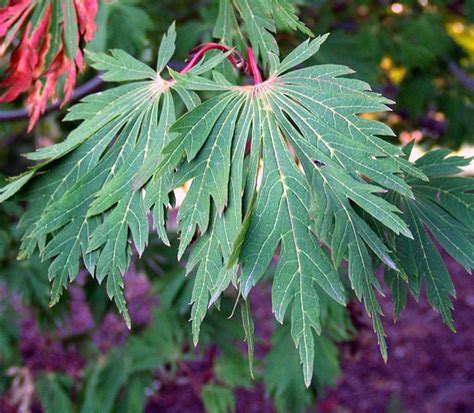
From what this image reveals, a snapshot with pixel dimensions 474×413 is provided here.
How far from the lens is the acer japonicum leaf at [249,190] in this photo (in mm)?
821

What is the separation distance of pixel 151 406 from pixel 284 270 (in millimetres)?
3447

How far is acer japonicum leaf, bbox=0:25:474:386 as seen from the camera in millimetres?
821

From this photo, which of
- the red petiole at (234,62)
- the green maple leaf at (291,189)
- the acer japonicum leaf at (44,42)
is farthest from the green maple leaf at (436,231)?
the acer japonicum leaf at (44,42)

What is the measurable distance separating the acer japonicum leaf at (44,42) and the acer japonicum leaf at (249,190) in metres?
0.19

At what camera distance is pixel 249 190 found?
858 millimetres

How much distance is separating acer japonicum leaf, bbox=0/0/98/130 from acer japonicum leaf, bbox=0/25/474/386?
19cm

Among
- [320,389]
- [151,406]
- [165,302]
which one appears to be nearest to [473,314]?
[151,406]

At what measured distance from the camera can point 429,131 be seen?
9.71 feet

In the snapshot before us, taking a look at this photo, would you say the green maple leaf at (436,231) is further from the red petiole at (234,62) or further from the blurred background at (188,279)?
the blurred background at (188,279)

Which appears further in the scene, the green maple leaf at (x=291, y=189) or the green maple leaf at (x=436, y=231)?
the green maple leaf at (x=436, y=231)

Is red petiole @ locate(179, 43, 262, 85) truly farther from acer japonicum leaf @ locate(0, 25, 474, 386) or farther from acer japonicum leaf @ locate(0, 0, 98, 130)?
acer japonicum leaf @ locate(0, 0, 98, 130)

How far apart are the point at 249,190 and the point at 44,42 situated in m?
0.54

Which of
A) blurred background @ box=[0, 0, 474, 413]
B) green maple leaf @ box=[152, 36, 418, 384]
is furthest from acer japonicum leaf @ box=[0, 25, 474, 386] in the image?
blurred background @ box=[0, 0, 474, 413]

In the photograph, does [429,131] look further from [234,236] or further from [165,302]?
[234,236]
